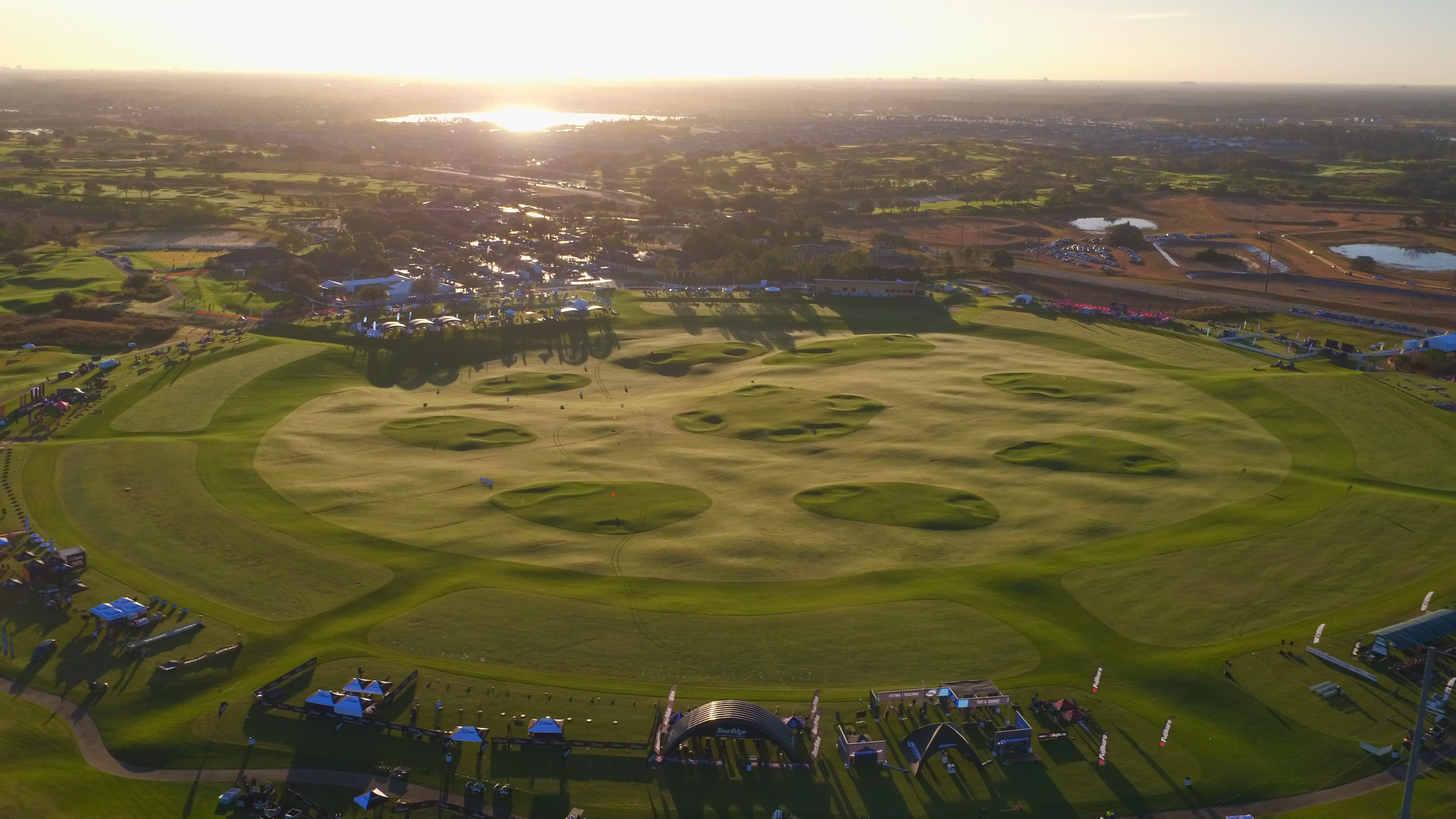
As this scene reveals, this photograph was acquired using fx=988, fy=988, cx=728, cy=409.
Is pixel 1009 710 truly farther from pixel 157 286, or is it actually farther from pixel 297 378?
pixel 157 286

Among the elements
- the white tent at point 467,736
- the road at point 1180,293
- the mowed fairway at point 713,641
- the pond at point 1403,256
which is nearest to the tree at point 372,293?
the mowed fairway at point 713,641

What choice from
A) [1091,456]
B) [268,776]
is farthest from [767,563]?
[1091,456]

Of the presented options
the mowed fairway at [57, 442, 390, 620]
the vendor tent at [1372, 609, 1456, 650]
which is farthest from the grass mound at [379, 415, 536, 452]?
the vendor tent at [1372, 609, 1456, 650]

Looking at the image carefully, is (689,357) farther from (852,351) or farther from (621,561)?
(621,561)

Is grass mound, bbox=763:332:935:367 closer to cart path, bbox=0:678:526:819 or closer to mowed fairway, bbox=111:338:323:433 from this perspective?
mowed fairway, bbox=111:338:323:433

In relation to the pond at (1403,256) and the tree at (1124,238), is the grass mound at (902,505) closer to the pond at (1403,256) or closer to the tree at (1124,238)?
the tree at (1124,238)

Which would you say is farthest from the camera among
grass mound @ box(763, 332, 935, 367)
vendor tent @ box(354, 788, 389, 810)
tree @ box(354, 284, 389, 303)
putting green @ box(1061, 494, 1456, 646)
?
tree @ box(354, 284, 389, 303)

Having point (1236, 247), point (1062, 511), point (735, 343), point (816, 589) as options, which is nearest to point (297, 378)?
point (735, 343)
